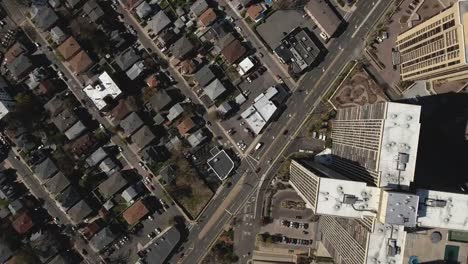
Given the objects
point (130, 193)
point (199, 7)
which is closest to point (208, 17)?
point (199, 7)

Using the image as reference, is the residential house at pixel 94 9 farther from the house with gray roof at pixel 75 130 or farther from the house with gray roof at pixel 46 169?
the house with gray roof at pixel 46 169

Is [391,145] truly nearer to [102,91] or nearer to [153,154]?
[153,154]

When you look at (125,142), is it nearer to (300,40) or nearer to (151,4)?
(151,4)

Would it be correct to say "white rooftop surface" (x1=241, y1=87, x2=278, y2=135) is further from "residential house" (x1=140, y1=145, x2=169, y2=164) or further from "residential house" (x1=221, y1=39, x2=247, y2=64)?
"residential house" (x1=140, y1=145, x2=169, y2=164)

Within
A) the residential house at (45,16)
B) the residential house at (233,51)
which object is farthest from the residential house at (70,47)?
the residential house at (233,51)

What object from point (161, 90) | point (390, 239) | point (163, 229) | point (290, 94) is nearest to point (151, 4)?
point (161, 90)
